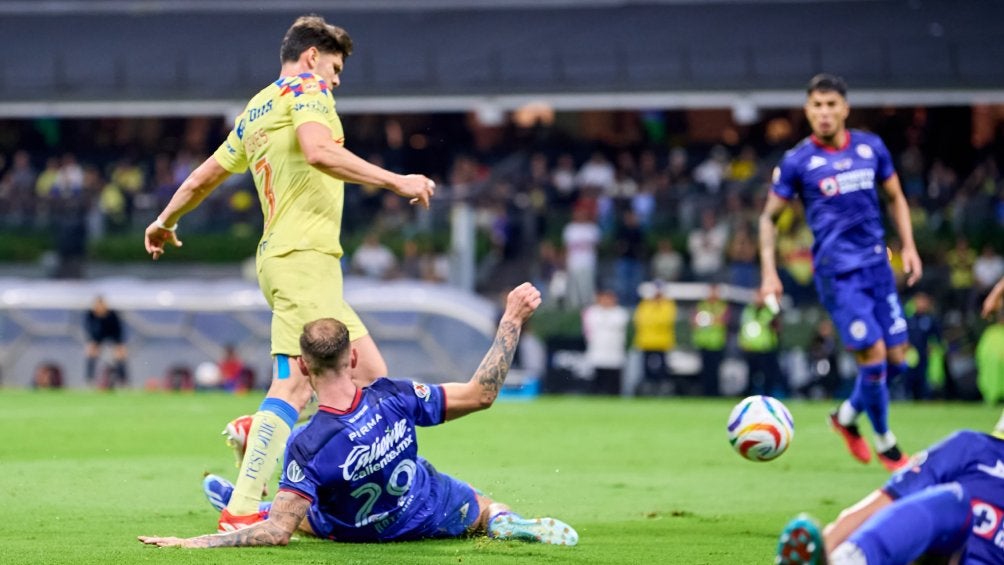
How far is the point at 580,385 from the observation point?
2517 cm

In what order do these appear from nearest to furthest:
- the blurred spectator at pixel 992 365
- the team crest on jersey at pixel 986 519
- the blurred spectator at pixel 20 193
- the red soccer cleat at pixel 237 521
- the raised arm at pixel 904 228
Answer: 1. the team crest on jersey at pixel 986 519
2. the red soccer cleat at pixel 237 521
3. the raised arm at pixel 904 228
4. the blurred spectator at pixel 992 365
5. the blurred spectator at pixel 20 193

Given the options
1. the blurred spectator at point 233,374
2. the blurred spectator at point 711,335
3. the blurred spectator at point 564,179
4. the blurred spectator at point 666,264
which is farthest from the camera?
the blurred spectator at point 564,179

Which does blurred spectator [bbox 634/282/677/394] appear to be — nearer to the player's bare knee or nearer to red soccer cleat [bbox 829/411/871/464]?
red soccer cleat [bbox 829/411/871/464]

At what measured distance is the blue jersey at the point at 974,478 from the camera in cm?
496

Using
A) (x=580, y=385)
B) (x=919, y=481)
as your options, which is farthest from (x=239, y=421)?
(x=580, y=385)

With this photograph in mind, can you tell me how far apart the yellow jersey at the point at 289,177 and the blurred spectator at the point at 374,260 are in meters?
19.3

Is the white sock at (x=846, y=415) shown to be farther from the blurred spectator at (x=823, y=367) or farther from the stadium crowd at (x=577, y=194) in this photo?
the blurred spectator at (x=823, y=367)

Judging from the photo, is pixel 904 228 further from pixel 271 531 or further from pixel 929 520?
pixel 929 520

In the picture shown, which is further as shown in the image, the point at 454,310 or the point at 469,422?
the point at 454,310

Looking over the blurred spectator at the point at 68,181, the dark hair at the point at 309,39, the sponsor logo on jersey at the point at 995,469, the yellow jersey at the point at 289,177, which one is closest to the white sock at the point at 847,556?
the sponsor logo on jersey at the point at 995,469

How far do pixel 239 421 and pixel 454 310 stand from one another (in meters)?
17.9

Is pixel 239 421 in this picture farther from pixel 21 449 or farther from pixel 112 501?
pixel 21 449

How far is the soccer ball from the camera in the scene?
775cm

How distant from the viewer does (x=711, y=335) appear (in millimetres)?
24594
